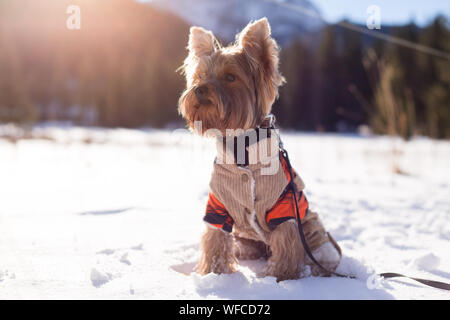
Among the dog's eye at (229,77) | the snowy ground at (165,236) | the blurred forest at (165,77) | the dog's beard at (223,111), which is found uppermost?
the blurred forest at (165,77)

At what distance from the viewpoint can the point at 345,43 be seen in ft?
137

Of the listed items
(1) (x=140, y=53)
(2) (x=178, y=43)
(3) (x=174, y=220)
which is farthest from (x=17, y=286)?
(1) (x=140, y=53)

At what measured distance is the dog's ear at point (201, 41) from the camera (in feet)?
10.5

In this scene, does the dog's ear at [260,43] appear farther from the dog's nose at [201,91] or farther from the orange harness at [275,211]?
the orange harness at [275,211]

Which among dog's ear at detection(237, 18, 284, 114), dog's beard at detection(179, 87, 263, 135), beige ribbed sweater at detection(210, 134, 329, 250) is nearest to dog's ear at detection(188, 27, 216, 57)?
dog's ear at detection(237, 18, 284, 114)

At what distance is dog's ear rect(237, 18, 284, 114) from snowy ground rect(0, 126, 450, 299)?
1.55 metres

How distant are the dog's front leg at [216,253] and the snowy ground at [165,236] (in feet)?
0.62

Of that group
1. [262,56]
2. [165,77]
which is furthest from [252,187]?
[165,77]

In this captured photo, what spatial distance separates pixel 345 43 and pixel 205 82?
4384 centimetres

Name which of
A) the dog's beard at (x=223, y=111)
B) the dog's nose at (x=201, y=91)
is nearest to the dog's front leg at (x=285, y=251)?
the dog's beard at (x=223, y=111)

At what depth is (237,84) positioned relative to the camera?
9.61ft

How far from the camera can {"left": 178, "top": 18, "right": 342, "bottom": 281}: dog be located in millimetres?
2727

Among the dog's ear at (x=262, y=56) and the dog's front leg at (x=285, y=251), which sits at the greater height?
the dog's ear at (x=262, y=56)

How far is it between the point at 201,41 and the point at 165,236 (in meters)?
2.12
